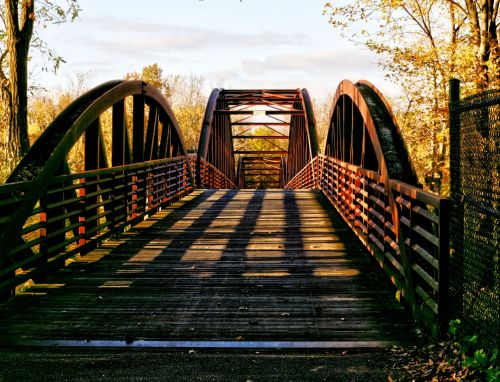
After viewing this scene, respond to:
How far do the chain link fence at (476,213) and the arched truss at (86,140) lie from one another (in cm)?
409

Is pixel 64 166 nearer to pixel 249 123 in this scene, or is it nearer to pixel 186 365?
pixel 186 365

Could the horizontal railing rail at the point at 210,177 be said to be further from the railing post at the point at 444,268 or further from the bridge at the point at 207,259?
the railing post at the point at 444,268

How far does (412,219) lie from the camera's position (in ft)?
16.4

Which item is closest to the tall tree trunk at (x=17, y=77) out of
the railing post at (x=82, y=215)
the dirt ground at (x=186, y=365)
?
the railing post at (x=82, y=215)

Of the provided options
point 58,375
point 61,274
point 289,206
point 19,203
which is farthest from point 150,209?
point 58,375

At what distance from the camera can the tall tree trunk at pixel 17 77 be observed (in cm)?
1400

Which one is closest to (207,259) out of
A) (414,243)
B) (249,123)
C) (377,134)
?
(377,134)

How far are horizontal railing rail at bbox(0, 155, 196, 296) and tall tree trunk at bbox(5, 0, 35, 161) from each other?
4.39 metres

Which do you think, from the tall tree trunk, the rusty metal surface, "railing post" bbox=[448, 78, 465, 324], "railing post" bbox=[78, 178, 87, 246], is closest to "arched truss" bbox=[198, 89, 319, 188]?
the tall tree trunk

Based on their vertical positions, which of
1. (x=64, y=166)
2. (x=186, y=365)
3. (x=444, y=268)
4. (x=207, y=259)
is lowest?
(x=186, y=365)

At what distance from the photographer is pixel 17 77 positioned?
45.9 ft

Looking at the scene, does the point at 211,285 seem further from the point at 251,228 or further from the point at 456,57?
the point at 456,57

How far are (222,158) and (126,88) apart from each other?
1845 cm

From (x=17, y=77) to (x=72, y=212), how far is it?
8.61 metres
